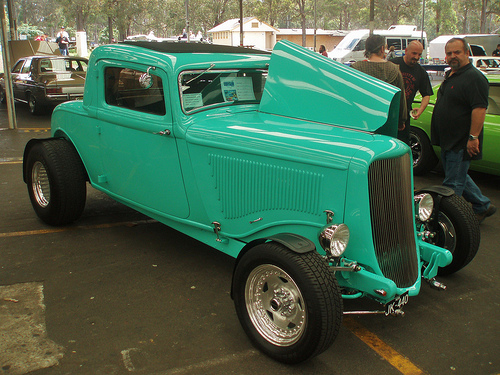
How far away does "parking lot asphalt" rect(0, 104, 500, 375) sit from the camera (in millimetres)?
2910

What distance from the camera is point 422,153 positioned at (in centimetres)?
727

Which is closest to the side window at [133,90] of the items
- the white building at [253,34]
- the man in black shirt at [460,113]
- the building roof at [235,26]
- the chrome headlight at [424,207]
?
the chrome headlight at [424,207]

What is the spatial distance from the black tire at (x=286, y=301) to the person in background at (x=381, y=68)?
259 cm

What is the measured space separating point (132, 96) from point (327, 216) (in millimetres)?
2242

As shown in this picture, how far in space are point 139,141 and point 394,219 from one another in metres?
2.23

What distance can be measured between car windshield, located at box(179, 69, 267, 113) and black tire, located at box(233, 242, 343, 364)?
154 centimetres

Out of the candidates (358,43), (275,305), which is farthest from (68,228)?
(358,43)

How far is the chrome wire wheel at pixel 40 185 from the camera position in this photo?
514 centimetres

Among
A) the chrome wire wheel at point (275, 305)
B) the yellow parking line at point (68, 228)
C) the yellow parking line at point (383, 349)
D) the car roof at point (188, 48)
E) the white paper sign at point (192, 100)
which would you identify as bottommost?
the yellow parking line at point (383, 349)

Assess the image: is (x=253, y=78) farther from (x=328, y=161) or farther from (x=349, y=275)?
(x=349, y=275)

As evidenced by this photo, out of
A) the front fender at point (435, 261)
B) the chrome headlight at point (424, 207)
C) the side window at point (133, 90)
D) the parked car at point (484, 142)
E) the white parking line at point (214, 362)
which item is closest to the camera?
the white parking line at point (214, 362)

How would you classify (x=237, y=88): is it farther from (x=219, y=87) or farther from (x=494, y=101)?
(x=494, y=101)

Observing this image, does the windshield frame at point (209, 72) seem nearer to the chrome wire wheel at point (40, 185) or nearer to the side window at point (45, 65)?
the chrome wire wheel at point (40, 185)

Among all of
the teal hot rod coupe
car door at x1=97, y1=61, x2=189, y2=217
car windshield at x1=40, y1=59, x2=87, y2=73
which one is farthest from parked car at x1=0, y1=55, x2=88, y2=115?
car door at x1=97, y1=61, x2=189, y2=217
